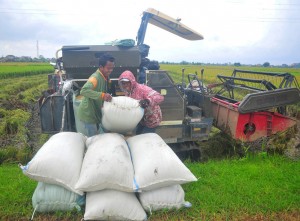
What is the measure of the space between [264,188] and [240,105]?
6.98ft

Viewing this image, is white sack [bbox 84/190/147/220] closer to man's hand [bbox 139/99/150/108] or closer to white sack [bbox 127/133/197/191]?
white sack [bbox 127/133/197/191]

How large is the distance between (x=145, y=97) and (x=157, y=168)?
48.8 inches

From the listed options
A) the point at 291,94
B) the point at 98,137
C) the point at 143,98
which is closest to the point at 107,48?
the point at 143,98

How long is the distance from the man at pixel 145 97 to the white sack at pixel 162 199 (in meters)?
1.18

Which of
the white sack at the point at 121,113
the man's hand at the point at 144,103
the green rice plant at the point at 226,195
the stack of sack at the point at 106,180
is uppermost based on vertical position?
the man's hand at the point at 144,103

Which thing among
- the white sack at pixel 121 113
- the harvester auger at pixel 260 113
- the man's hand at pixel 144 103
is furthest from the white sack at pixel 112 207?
the harvester auger at pixel 260 113

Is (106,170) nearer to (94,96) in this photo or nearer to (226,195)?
(94,96)

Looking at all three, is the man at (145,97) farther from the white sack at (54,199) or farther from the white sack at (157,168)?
the white sack at (54,199)

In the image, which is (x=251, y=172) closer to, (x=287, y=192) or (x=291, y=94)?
(x=287, y=192)

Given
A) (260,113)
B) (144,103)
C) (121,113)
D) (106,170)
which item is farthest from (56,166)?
(260,113)

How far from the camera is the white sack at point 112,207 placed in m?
2.97

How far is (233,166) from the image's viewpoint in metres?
4.82

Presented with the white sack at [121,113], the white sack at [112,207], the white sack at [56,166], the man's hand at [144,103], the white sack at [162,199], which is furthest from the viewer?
the man's hand at [144,103]

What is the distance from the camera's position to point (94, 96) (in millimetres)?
3801
